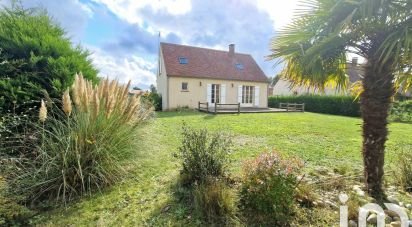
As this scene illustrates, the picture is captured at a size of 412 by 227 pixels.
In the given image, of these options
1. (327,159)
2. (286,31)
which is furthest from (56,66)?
(327,159)

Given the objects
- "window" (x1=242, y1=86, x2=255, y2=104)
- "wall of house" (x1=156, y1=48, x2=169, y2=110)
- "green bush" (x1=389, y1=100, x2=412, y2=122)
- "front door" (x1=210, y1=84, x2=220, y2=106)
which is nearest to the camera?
"green bush" (x1=389, y1=100, x2=412, y2=122)

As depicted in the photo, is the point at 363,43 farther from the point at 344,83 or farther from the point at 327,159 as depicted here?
the point at 327,159

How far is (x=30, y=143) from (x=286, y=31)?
163 inches

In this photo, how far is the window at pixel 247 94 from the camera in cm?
2248

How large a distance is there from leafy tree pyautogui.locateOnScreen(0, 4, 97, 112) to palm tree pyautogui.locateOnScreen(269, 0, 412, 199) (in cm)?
362

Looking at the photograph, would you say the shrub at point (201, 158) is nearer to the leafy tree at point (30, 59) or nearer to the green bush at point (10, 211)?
the green bush at point (10, 211)

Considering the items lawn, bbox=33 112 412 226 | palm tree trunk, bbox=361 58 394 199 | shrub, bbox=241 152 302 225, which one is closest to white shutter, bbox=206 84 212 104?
lawn, bbox=33 112 412 226

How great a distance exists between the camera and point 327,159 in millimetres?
5492

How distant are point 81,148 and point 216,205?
1929 mm

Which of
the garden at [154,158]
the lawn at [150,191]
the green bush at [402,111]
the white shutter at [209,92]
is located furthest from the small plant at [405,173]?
the white shutter at [209,92]

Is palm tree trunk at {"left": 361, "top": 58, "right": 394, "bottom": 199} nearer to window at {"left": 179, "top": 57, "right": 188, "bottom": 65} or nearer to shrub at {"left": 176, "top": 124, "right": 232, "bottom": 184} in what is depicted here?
shrub at {"left": 176, "top": 124, "right": 232, "bottom": 184}

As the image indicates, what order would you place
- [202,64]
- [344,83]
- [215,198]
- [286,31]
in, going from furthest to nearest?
[202,64]
[344,83]
[286,31]
[215,198]

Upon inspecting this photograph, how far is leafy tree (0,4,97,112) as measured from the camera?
3.94 meters

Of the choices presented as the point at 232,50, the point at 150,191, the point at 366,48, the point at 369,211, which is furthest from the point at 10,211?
the point at 232,50
